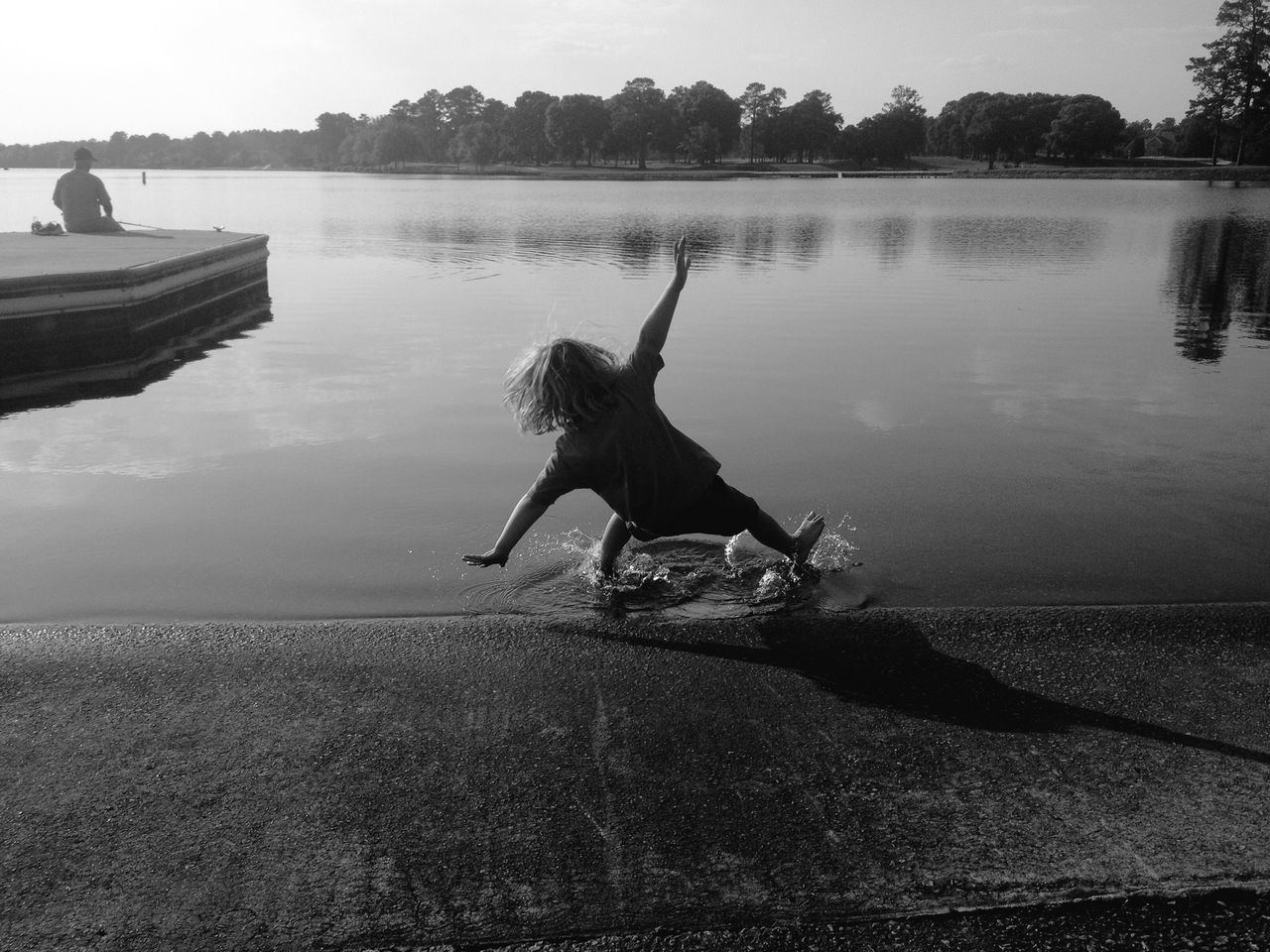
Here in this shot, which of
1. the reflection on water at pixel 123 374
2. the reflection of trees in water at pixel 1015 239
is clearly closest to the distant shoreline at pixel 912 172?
the reflection of trees in water at pixel 1015 239

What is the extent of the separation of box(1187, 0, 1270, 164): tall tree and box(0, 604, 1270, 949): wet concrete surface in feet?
397

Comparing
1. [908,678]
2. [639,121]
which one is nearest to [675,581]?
[908,678]

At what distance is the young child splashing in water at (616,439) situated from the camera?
4664mm

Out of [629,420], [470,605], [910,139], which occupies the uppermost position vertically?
[910,139]

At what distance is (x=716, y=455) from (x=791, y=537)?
2.67 metres

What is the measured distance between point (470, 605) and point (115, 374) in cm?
846

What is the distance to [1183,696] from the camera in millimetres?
4008

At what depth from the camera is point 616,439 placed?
4.80 metres

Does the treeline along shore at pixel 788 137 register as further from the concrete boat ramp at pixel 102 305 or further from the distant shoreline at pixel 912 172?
the concrete boat ramp at pixel 102 305

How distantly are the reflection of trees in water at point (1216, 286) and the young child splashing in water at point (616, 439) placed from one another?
31.7 ft

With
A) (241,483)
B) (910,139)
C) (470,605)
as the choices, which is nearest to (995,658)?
(470,605)

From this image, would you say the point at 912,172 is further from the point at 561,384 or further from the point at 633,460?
the point at 561,384

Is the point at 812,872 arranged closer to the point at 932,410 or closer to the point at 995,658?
the point at 995,658

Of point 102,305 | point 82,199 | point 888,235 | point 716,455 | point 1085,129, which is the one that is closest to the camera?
point 716,455
